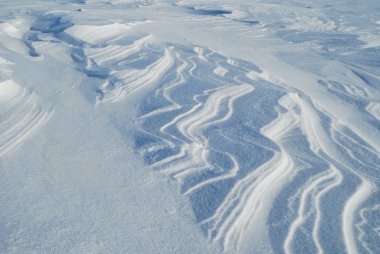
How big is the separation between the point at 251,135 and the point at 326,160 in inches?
21.7

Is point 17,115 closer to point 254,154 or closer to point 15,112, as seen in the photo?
point 15,112

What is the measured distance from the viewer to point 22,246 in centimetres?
168

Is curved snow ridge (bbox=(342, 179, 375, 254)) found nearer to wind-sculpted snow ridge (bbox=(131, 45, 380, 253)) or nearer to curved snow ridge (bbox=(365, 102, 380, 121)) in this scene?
wind-sculpted snow ridge (bbox=(131, 45, 380, 253))

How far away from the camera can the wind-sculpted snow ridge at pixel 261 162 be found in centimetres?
185

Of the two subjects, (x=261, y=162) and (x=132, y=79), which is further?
(x=132, y=79)

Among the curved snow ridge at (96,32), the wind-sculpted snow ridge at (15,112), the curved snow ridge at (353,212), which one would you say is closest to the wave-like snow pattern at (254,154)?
the curved snow ridge at (353,212)

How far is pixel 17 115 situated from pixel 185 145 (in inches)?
53.5

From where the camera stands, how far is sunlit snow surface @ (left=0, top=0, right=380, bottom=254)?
182 cm

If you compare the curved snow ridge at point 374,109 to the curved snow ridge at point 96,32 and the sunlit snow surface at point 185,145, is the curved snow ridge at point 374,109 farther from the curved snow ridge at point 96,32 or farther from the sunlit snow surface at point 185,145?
the curved snow ridge at point 96,32

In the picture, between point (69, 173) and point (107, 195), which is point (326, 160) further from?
point (69, 173)

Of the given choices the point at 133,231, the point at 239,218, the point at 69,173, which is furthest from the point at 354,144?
the point at 69,173

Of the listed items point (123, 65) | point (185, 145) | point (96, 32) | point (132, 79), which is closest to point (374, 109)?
point (185, 145)

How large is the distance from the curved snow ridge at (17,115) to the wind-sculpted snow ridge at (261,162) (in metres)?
0.80

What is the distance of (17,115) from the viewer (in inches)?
112
